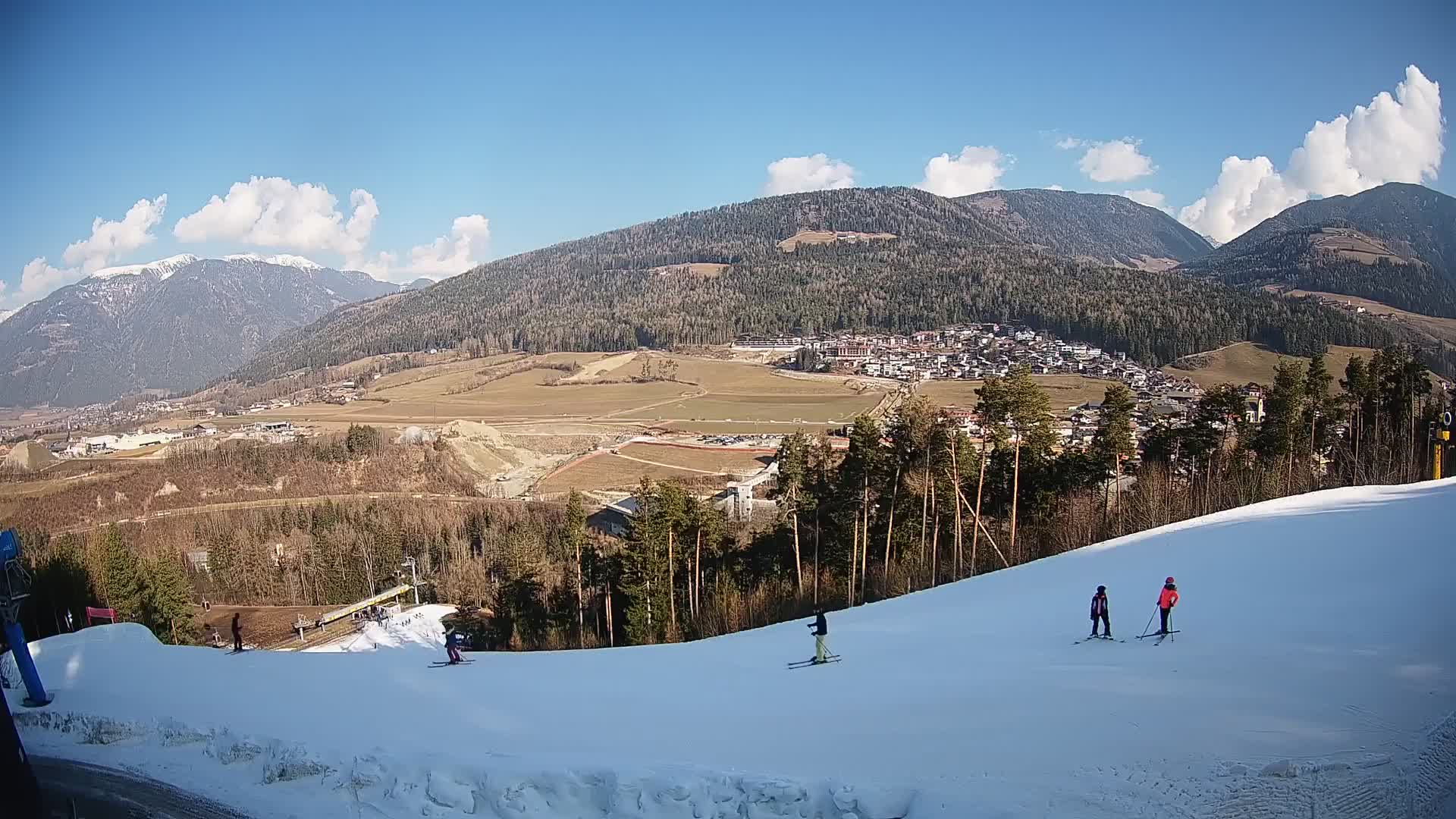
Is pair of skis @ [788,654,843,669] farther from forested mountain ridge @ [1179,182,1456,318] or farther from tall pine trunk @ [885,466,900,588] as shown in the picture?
forested mountain ridge @ [1179,182,1456,318]

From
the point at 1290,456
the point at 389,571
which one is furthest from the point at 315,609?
the point at 1290,456

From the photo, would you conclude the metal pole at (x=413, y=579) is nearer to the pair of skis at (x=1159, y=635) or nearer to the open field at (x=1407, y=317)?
the pair of skis at (x=1159, y=635)

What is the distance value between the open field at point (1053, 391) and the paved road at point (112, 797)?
5207 cm

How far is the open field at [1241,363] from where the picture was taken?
59.6 m

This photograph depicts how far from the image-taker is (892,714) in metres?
7.45

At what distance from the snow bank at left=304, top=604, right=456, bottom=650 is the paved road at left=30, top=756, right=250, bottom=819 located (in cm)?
1473

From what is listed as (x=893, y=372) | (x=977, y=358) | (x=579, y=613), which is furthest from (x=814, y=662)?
(x=977, y=358)

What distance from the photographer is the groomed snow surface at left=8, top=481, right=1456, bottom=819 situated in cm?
527

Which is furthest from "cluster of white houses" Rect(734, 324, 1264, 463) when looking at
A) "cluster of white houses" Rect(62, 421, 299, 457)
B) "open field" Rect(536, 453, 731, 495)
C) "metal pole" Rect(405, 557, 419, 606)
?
"cluster of white houses" Rect(62, 421, 299, 457)

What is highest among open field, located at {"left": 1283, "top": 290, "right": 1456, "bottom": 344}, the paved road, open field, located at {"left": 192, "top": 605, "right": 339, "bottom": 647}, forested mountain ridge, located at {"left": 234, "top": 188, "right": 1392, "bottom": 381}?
forested mountain ridge, located at {"left": 234, "top": 188, "right": 1392, "bottom": 381}

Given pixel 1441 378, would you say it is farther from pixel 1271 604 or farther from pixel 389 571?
pixel 389 571

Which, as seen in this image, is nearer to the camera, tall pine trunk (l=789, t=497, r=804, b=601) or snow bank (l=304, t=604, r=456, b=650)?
tall pine trunk (l=789, t=497, r=804, b=601)

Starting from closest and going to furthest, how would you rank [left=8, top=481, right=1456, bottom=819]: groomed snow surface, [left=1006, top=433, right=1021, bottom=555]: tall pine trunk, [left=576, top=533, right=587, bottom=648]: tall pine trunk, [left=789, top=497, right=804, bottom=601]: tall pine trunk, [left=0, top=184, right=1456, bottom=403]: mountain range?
[left=8, top=481, right=1456, bottom=819]: groomed snow surface < [left=1006, top=433, right=1021, bottom=555]: tall pine trunk < [left=789, top=497, right=804, bottom=601]: tall pine trunk < [left=576, top=533, right=587, bottom=648]: tall pine trunk < [left=0, top=184, right=1456, bottom=403]: mountain range

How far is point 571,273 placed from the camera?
17825cm
